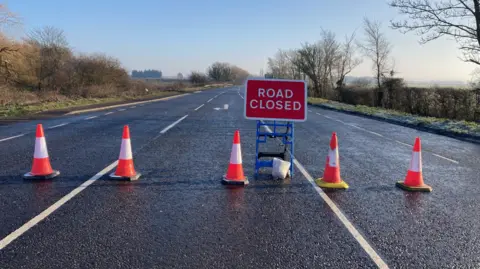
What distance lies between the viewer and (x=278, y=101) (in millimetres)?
6414

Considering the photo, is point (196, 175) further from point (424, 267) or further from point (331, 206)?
point (424, 267)

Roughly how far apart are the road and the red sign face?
112cm

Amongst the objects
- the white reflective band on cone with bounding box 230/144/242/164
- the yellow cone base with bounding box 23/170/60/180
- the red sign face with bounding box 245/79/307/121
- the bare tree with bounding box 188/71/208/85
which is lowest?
the yellow cone base with bounding box 23/170/60/180

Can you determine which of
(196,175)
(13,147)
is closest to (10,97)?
(13,147)

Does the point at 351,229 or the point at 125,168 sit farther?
the point at 125,168

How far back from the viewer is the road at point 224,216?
3.42 m

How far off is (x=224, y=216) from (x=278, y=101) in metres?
2.66

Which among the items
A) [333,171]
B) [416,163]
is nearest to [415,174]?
[416,163]

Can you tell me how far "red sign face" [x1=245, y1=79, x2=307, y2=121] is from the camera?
21.0ft

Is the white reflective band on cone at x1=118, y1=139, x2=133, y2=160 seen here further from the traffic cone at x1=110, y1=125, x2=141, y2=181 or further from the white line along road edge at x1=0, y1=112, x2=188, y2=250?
the white line along road edge at x1=0, y1=112, x2=188, y2=250

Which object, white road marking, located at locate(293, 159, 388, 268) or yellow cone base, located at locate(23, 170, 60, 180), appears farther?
yellow cone base, located at locate(23, 170, 60, 180)

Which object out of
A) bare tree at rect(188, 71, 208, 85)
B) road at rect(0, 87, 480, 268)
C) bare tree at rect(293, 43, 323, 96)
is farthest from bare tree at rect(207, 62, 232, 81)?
road at rect(0, 87, 480, 268)

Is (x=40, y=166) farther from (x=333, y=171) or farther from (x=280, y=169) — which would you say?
(x=333, y=171)

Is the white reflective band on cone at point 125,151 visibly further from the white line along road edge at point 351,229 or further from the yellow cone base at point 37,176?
the white line along road edge at point 351,229
